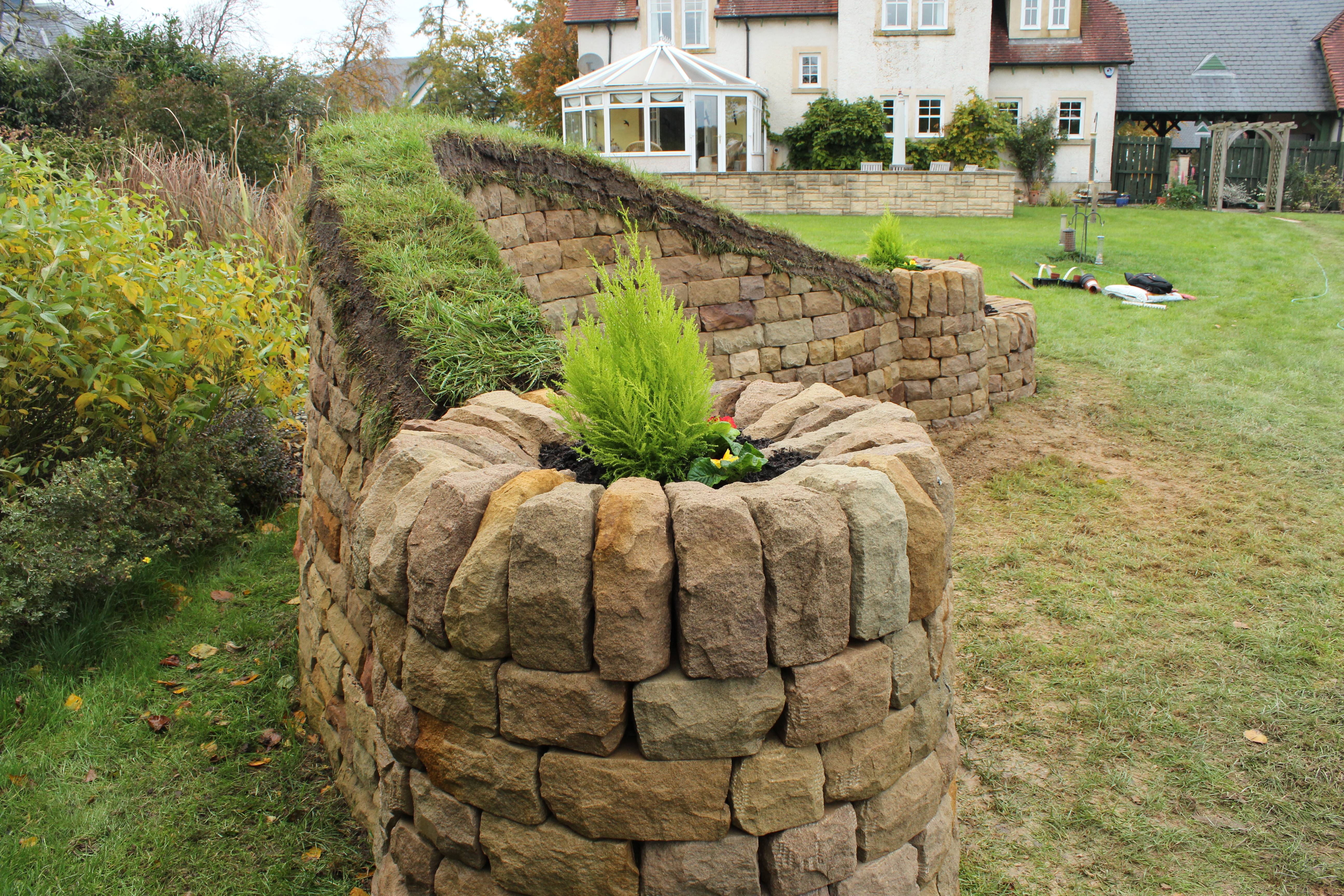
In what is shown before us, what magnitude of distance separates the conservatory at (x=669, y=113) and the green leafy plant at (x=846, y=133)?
58.5 inches

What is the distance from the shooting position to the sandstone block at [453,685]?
7.10ft

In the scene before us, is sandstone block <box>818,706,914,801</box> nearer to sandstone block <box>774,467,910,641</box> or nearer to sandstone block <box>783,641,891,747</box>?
sandstone block <box>783,641,891,747</box>

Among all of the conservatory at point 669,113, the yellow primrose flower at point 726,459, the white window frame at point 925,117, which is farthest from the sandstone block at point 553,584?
the white window frame at point 925,117

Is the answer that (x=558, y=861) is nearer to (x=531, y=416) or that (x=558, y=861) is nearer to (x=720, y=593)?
(x=720, y=593)

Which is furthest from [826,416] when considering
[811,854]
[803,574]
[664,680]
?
[811,854]

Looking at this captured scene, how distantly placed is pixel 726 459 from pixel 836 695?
781 mm

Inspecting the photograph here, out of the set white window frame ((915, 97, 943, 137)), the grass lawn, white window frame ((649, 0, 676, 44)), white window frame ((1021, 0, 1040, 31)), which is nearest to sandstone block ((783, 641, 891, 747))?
the grass lawn

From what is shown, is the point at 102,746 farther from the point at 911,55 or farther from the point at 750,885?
the point at 911,55

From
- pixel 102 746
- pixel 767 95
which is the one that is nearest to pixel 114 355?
pixel 102 746

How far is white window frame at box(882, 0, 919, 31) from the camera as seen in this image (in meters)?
23.1

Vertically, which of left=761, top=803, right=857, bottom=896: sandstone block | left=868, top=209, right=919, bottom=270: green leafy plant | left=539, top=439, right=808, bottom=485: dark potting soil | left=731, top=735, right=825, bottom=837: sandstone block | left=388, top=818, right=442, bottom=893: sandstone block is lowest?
left=388, top=818, right=442, bottom=893: sandstone block

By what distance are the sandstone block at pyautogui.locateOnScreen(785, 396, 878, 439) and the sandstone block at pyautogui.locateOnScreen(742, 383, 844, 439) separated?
2cm

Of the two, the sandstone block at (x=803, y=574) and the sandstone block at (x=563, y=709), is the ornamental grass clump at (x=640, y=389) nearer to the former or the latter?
the sandstone block at (x=803, y=574)

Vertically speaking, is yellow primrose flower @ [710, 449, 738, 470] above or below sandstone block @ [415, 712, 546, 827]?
above
